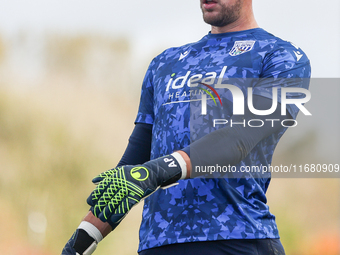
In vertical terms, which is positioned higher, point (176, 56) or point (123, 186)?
point (176, 56)

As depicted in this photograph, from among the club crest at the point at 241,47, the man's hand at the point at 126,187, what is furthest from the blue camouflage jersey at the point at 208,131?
the man's hand at the point at 126,187

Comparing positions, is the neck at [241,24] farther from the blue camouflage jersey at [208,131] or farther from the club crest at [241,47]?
the club crest at [241,47]

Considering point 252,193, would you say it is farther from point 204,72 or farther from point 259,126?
point 204,72

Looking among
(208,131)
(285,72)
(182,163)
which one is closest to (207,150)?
(182,163)

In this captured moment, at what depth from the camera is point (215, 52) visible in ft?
6.56

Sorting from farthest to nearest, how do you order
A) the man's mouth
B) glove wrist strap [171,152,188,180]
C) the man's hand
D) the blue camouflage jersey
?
the man's mouth, the blue camouflage jersey, glove wrist strap [171,152,188,180], the man's hand

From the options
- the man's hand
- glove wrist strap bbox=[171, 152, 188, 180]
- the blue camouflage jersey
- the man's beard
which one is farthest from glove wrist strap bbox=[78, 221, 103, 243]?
the man's beard

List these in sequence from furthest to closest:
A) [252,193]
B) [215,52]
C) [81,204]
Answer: [81,204] → [215,52] → [252,193]

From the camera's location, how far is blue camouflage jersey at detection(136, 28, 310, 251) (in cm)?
165

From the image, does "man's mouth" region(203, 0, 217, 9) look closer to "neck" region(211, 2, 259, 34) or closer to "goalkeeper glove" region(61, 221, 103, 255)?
"neck" region(211, 2, 259, 34)

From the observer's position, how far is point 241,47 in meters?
1.96

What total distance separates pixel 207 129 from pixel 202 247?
0.50 m

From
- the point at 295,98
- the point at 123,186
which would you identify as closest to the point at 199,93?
the point at 295,98

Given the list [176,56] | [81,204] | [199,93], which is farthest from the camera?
[81,204]
